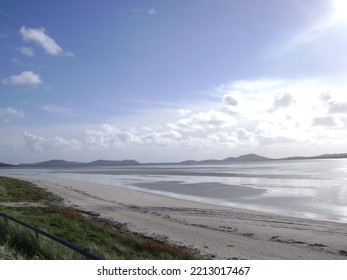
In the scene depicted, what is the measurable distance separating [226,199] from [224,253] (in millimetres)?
15875

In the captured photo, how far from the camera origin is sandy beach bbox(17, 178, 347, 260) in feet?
37.9

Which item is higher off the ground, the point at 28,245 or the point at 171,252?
the point at 28,245

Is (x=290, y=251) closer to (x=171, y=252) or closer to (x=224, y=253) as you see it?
(x=224, y=253)

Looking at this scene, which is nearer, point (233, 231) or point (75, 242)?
point (75, 242)

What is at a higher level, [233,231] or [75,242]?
[75,242]

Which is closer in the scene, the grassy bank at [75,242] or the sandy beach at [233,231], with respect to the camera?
the grassy bank at [75,242]

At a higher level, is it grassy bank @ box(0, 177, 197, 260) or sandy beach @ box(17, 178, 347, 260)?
grassy bank @ box(0, 177, 197, 260)

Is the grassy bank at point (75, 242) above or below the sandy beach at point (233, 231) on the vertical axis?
above

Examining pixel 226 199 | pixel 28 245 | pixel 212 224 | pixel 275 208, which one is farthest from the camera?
pixel 226 199

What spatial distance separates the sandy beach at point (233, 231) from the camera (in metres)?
11.5

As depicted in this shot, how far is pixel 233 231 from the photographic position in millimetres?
14758

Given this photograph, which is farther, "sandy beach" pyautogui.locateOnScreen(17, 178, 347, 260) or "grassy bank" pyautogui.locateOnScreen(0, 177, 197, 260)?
"sandy beach" pyautogui.locateOnScreen(17, 178, 347, 260)

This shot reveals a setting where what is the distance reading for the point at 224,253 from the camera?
11305mm
